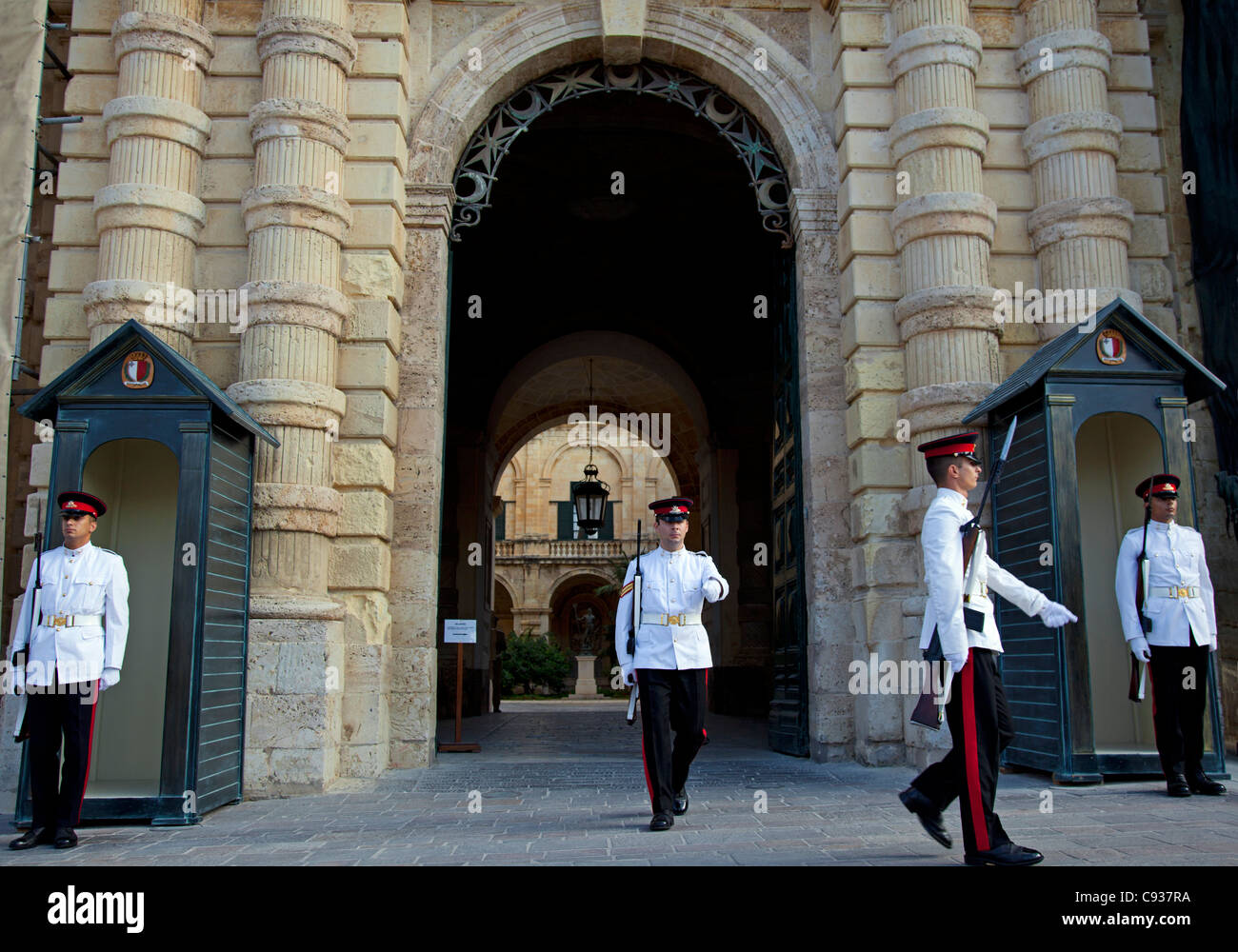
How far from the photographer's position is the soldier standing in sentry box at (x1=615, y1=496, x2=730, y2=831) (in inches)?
234

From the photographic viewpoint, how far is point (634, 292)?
1723cm

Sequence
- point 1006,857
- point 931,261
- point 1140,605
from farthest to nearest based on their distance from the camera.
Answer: point 931,261 < point 1140,605 < point 1006,857

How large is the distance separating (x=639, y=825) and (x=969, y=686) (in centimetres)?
208

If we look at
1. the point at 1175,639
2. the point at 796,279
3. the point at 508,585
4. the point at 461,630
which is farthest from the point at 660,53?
the point at 508,585

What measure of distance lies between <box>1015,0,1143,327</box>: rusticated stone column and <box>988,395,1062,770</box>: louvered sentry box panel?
1582 millimetres

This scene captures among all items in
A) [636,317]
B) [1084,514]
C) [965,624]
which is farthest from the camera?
[636,317]

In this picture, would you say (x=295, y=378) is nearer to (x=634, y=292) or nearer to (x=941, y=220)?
(x=941, y=220)

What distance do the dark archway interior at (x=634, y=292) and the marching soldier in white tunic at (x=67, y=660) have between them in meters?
9.19

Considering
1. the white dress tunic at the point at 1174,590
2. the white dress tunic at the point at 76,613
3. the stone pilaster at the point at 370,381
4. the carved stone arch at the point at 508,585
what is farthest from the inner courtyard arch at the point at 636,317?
the carved stone arch at the point at 508,585

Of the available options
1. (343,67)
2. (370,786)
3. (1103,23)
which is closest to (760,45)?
(1103,23)

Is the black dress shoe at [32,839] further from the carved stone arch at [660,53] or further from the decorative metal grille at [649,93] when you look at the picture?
the carved stone arch at [660,53]

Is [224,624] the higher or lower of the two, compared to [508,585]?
lower

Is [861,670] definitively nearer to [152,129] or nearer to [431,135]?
[431,135]

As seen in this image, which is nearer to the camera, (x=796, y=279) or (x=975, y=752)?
(x=975, y=752)
